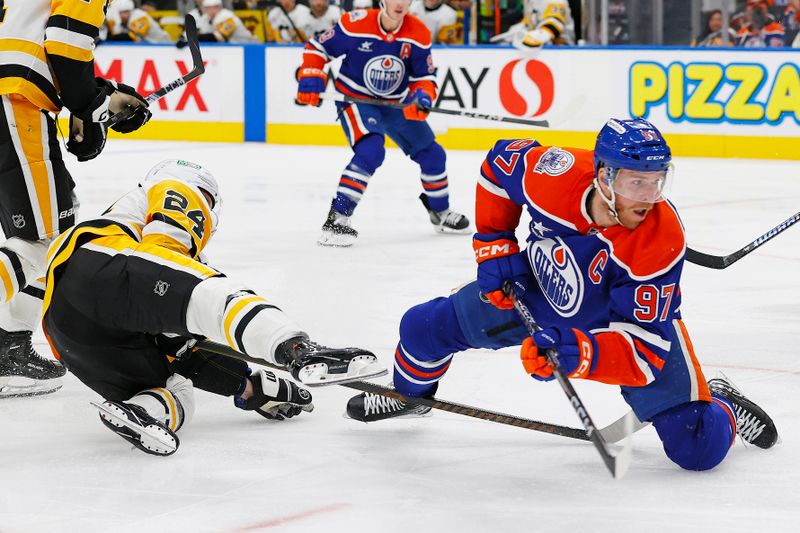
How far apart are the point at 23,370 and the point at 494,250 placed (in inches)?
46.8

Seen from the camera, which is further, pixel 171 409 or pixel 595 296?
pixel 171 409

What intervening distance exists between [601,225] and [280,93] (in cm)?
689

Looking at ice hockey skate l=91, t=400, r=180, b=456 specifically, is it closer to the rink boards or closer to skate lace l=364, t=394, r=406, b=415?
skate lace l=364, t=394, r=406, b=415

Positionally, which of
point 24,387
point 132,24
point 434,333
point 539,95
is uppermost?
point 434,333

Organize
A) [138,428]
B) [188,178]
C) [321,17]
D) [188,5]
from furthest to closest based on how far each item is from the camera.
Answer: [188,5] → [321,17] → [188,178] → [138,428]

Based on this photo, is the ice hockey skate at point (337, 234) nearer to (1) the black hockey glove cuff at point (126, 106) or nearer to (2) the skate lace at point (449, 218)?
(2) the skate lace at point (449, 218)

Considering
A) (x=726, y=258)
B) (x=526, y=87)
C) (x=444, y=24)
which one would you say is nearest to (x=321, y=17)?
(x=444, y=24)

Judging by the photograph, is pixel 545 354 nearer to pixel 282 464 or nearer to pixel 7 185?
pixel 282 464

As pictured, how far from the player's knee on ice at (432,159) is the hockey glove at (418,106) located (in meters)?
0.20

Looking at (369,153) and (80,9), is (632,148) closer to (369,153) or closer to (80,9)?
(80,9)

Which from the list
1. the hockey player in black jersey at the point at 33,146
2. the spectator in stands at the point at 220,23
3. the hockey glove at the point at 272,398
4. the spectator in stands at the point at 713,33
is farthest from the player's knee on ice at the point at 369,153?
the spectator in stands at the point at 220,23

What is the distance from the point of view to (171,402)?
95.5 inches

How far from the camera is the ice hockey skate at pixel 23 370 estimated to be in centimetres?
281

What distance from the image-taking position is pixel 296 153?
27.4 feet
